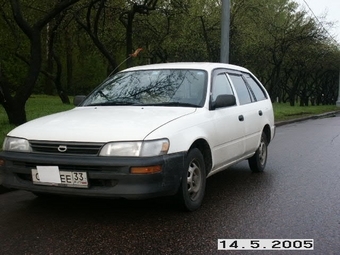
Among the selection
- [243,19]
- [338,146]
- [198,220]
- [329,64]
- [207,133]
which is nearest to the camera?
[198,220]

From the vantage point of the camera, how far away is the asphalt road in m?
3.73

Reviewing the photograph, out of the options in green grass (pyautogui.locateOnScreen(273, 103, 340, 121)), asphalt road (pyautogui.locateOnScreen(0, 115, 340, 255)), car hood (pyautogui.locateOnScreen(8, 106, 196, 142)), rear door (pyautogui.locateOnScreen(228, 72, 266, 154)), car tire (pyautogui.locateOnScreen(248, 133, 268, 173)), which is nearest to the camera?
asphalt road (pyautogui.locateOnScreen(0, 115, 340, 255))

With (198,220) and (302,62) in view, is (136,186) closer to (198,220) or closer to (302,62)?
(198,220)

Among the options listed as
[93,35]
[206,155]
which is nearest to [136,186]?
[206,155]

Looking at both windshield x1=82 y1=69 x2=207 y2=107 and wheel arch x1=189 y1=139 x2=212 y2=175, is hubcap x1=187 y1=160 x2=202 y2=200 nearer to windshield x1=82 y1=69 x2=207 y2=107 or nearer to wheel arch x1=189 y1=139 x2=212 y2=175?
wheel arch x1=189 y1=139 x2=212 y2=175

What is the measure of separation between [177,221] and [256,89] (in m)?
3.32

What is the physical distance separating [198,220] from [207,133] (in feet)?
3.18

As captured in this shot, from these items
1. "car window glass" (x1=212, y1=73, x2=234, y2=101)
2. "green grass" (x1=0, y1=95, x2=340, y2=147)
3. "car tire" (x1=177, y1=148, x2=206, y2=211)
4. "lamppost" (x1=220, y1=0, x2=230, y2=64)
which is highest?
"lamppost" (x1=220, y1=0, x2=230, y2=64)

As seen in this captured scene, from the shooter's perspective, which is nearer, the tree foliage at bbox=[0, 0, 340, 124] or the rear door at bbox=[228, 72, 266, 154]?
the rear door at bbox=[228, 72, 266, 154]

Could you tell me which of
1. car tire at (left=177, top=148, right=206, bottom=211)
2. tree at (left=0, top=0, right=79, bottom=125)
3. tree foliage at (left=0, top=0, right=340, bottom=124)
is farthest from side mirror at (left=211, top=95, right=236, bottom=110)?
tree foliage at (left=0, top=0, right=340, bottom=124)

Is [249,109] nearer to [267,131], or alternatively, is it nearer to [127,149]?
Answer: [267,131]

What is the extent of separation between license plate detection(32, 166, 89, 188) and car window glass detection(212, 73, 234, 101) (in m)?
1.97

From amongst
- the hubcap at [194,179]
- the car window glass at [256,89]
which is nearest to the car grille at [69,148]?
the hubcap at [194,179]

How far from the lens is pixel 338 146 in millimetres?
10156
